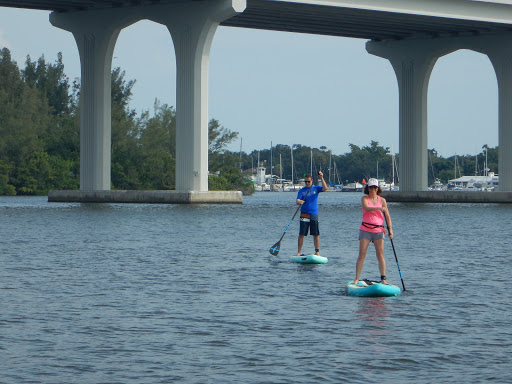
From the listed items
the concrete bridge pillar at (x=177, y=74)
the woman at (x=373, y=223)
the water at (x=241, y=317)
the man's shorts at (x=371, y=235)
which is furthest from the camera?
the concrete bridge pillar at (x=177, y=74)

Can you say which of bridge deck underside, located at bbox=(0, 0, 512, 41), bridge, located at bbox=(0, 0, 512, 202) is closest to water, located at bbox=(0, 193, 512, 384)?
bridge, located at bbox=(0, 0, 512, 202)

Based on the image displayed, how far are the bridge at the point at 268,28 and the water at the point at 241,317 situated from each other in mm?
34839

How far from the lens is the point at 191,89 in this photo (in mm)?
65062

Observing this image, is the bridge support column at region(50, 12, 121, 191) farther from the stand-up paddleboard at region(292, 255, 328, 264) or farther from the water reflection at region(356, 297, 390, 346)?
the water reflection at region(356, 297, 390, 346)

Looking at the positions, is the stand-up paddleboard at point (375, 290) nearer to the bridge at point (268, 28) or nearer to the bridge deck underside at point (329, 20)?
the bridge at point (268, 28)

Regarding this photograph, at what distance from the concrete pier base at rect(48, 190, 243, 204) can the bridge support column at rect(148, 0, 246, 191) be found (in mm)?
1110

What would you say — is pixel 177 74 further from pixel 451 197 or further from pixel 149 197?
pixel 451 197

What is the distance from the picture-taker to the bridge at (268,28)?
64.9 meters

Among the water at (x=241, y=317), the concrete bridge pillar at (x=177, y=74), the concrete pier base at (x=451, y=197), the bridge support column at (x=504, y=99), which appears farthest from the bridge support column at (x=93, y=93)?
the water at (x=241, y=317)

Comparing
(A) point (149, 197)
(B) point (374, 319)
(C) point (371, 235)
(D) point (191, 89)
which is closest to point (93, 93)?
(D) point (191, 89)

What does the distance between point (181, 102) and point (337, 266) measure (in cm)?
4211

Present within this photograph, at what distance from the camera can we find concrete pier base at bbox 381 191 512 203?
76812mm

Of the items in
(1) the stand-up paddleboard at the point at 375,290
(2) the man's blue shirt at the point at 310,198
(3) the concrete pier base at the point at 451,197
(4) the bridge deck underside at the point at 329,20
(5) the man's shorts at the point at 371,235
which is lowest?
(1) the stand-up paddleboard at the point at 375,290

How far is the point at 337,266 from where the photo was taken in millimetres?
24547
